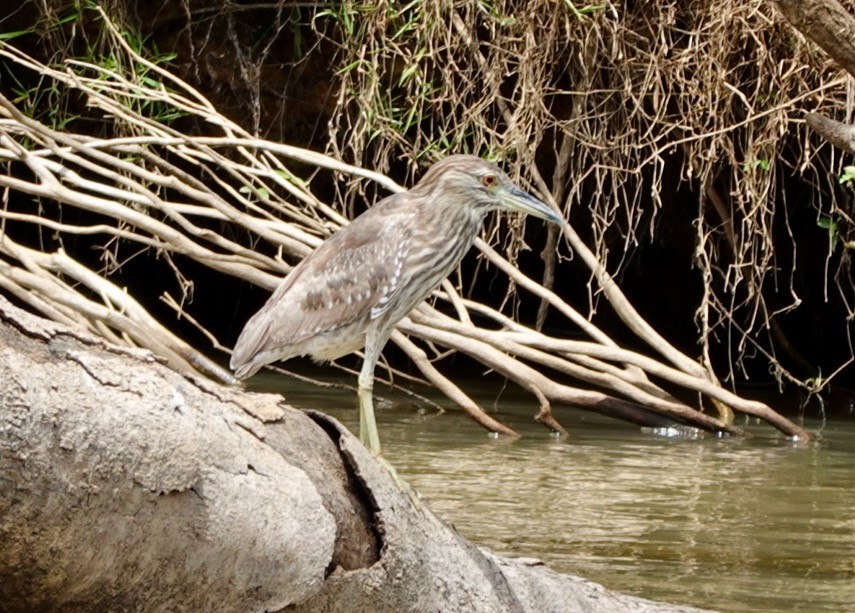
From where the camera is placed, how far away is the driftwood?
5.86ft

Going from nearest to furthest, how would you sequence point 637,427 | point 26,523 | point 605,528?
point 26,523
point 605,528
point 637,427

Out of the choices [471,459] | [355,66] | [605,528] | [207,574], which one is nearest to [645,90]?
[355,66]

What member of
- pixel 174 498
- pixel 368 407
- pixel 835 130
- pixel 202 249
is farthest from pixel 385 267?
pixel 174 498

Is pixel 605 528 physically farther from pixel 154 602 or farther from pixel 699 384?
pixel 154 602

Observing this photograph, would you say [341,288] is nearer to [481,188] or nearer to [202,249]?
[481,188]

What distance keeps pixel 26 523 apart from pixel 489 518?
312 centimetres

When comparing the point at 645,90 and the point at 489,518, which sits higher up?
the point at 645,90

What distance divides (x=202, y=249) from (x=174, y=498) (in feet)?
14.5

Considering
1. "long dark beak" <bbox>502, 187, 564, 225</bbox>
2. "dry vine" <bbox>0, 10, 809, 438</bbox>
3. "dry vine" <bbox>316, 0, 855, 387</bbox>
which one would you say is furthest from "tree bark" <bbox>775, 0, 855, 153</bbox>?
"dry vine" <bbox>0, 10, 809, 438</bbox>

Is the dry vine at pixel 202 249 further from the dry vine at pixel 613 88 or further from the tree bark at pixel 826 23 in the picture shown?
the tree bark at pixel 826 23

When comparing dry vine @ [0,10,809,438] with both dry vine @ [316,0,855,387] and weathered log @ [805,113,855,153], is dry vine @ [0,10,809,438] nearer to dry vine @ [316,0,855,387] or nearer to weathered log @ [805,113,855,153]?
dry vine @ [316,0,855,387]

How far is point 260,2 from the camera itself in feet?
23.9

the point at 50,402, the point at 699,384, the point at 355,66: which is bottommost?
the point at 699,384

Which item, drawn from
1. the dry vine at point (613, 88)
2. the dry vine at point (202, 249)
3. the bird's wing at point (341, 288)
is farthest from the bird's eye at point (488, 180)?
the dry vine at point (613, 88)
